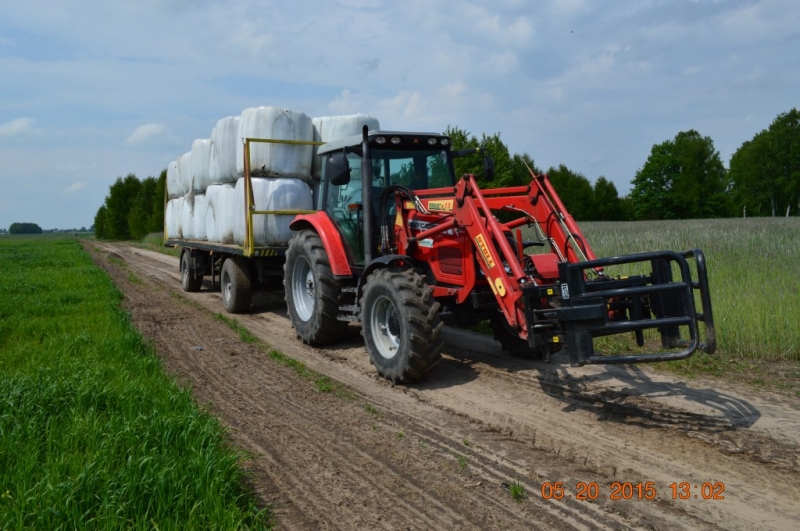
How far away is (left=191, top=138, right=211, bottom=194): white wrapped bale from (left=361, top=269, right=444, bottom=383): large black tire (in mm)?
6072

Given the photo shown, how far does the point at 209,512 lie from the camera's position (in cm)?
305

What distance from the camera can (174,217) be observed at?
13969 mm

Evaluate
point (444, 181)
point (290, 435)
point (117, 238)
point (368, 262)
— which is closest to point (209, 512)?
point (290, 435)

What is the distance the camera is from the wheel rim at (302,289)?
27.0ft

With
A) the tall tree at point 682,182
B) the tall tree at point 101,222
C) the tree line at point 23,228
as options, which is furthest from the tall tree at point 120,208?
the tree line at point 23,228

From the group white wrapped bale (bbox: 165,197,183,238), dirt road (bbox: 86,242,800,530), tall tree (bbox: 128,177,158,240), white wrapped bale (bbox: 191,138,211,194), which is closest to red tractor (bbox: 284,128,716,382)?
dirt road (bbox: 86,242,800,530)

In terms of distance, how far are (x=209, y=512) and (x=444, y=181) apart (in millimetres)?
5196

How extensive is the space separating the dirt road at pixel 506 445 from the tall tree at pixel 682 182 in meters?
61.8

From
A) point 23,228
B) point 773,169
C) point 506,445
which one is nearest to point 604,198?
point 773,169

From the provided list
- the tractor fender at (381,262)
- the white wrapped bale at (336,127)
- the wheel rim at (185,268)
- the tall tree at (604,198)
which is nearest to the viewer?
the tractor fender at (381,262)

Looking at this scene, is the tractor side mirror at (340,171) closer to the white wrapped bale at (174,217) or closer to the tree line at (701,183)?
the white wrapped bale at (174,217)

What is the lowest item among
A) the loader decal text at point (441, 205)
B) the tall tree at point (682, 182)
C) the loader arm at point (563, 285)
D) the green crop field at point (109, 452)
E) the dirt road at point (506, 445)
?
the dirt road at point (506, 445)

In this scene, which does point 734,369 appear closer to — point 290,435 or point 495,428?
point 495,428

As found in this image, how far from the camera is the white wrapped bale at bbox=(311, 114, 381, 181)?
31.1ft
